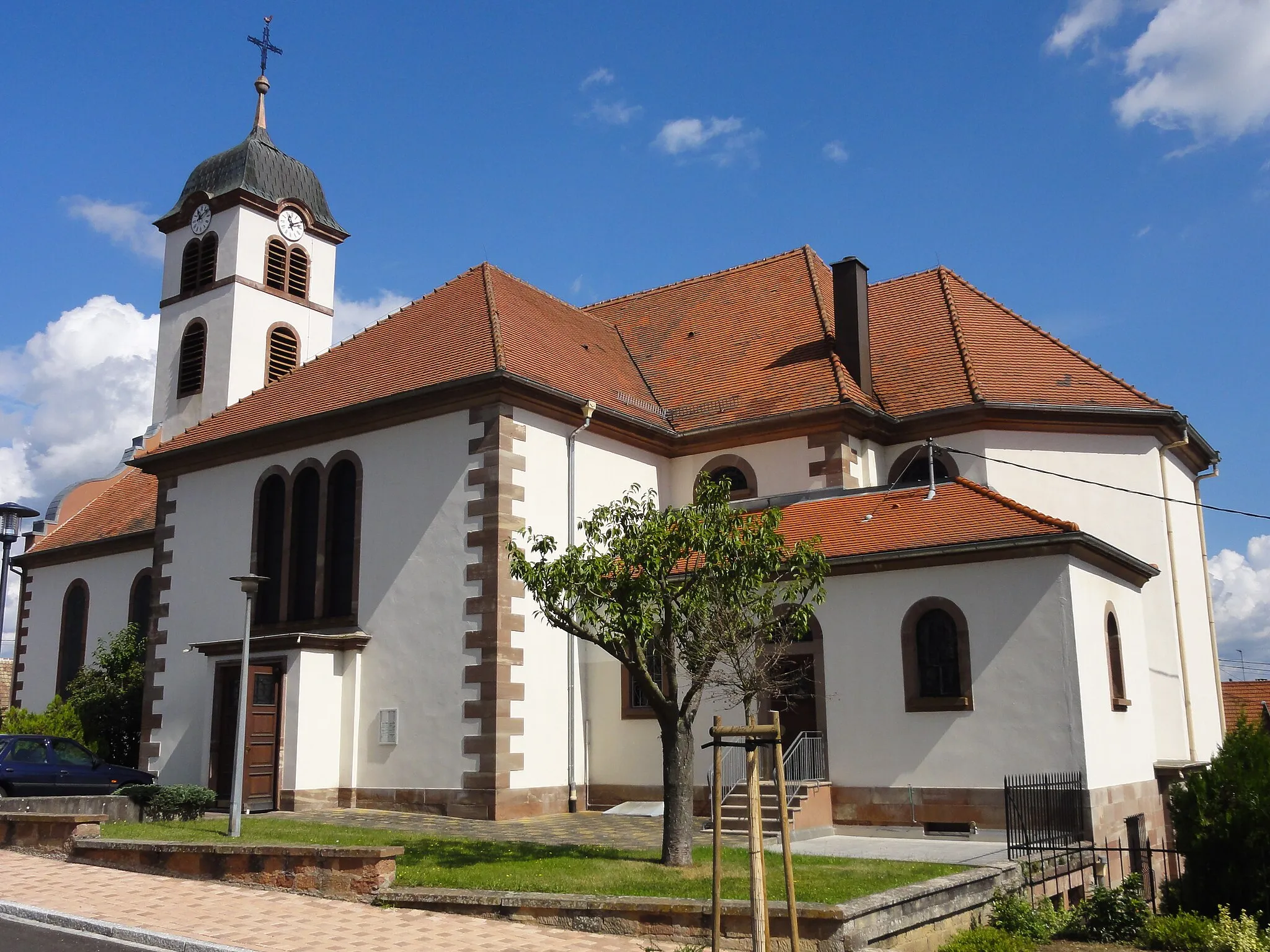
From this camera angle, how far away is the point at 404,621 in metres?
20.5

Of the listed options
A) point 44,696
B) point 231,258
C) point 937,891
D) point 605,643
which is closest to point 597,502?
point 605,643

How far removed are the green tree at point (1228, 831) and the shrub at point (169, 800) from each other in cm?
1301

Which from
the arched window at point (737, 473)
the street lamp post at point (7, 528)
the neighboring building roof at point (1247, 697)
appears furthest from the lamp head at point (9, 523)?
the neighboring building roof at point (1247, 697)

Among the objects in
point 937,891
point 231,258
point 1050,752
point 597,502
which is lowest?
point 937,891

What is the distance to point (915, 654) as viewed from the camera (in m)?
18.1

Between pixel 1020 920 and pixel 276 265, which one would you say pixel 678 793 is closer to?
pixel 1020 920

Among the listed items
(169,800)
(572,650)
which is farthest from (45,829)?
(572,650)

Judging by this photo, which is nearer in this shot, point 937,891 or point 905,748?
point 937,891

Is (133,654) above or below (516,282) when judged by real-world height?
below

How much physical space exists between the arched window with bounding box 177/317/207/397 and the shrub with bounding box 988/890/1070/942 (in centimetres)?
2698

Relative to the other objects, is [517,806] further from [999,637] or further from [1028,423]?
[1028,423]

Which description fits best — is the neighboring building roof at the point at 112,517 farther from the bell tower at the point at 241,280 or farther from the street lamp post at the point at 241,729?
the street lamp post at the point at 241,729

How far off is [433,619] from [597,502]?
13.1 ft

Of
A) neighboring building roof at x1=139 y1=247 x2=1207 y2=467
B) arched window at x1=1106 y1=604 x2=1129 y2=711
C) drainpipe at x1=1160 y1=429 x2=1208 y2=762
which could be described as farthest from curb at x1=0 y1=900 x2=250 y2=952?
drainpipe at x1=1160 y1=429 x2=1208 y2=762
